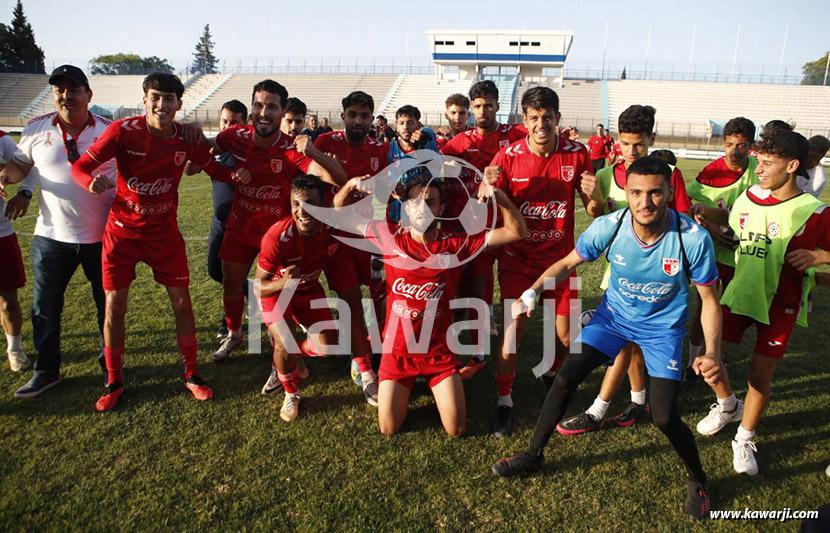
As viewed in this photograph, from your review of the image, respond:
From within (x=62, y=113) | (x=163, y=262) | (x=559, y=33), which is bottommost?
(x=163, y=262)

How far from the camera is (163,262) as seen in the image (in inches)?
166

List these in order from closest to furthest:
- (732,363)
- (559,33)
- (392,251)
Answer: (392,251) < (732,363) < (559,33)

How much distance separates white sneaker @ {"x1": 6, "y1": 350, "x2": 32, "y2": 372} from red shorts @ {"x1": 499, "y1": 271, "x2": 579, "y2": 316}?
4.38 meters

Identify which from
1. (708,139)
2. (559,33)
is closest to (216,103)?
(559,33)

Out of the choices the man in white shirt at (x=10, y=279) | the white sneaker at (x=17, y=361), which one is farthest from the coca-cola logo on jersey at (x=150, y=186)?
the white sneaker at (x=17, y=361)

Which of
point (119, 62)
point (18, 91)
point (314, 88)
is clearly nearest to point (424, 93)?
point (314, 88)

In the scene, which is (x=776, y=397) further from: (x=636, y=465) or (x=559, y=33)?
(x=559, y=33)

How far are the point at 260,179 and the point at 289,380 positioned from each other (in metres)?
1.86

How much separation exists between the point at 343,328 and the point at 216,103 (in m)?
57.0

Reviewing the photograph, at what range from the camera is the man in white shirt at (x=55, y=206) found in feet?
13.6

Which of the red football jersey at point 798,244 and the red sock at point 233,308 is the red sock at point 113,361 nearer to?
the red sock at point 233,308

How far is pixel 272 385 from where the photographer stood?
445 centimetres

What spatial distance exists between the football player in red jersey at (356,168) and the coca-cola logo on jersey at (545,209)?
1.44 metres

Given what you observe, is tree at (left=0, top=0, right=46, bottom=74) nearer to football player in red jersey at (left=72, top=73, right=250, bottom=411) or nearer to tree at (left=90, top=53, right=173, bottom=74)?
tree at (left=90, top=53, right=173, bottom=74)
